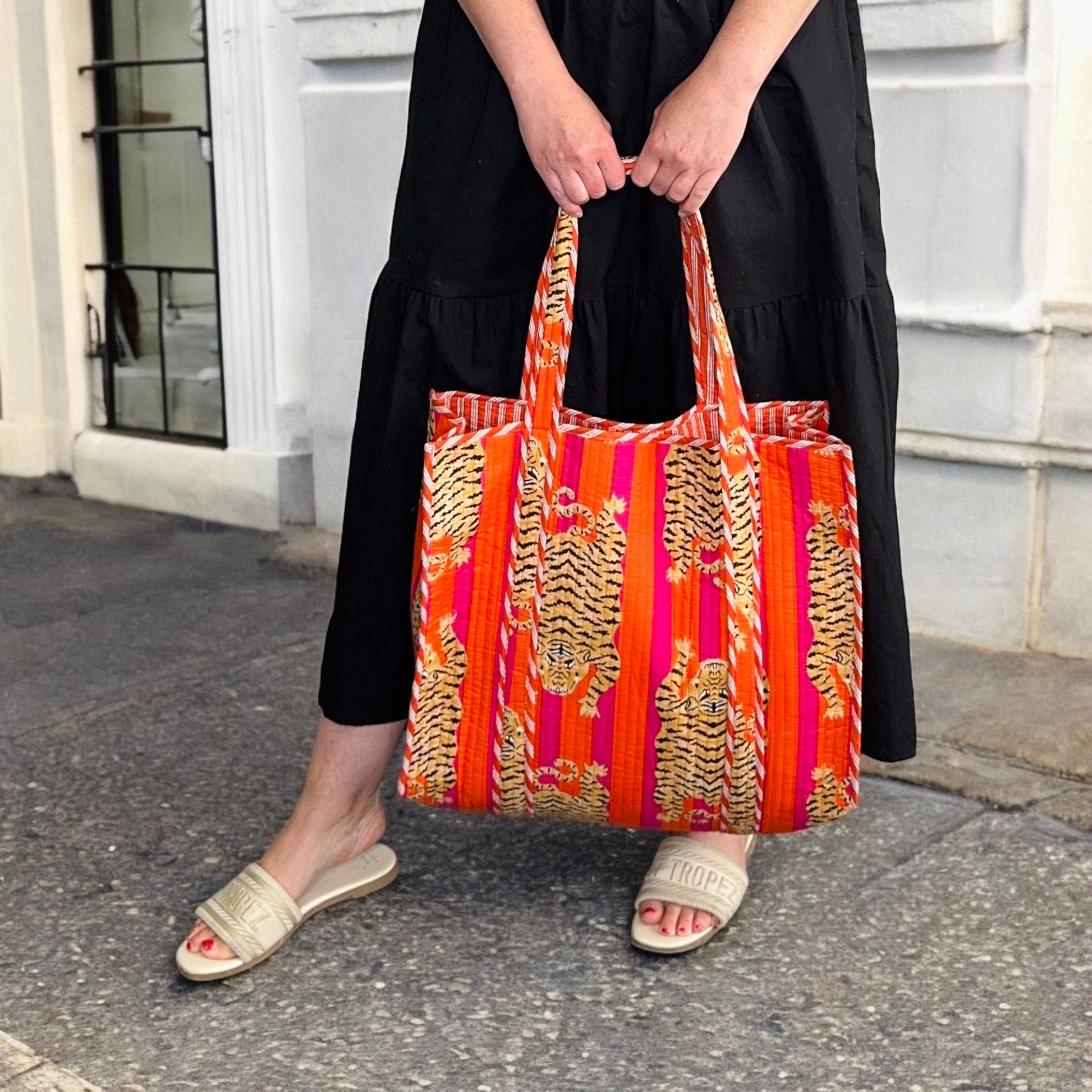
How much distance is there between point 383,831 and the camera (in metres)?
2.26

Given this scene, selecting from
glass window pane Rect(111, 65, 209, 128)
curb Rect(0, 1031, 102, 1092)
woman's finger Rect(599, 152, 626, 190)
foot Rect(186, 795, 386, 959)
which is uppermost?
glass window pane Rect(111, 65, 209, 128)

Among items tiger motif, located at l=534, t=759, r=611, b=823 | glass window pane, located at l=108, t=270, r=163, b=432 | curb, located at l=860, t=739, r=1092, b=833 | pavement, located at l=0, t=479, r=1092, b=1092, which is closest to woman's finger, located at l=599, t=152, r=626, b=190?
tiger motif, located at l=534, t=759, r=611, b=823

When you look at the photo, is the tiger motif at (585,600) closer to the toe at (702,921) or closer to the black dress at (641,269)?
the black dress at (641,269)

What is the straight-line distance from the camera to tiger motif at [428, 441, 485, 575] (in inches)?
72.4

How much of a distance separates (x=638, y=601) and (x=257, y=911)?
2.13 feet

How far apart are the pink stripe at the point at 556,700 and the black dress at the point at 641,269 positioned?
0.14 meters

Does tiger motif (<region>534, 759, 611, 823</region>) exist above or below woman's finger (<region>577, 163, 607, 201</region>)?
below

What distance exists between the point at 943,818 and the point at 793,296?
0.94m

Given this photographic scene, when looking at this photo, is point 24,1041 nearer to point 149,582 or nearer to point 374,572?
point 374,572

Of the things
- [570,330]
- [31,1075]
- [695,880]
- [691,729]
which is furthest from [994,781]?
[31,1075]

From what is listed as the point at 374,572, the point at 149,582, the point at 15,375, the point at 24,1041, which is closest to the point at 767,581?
the point at 374,572

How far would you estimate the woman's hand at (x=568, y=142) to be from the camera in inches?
71.0

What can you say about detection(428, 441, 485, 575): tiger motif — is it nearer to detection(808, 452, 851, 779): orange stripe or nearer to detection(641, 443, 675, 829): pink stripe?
detection(641, 443, 675, 829): pink stripe

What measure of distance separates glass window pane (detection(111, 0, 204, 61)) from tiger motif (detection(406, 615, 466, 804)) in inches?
122
